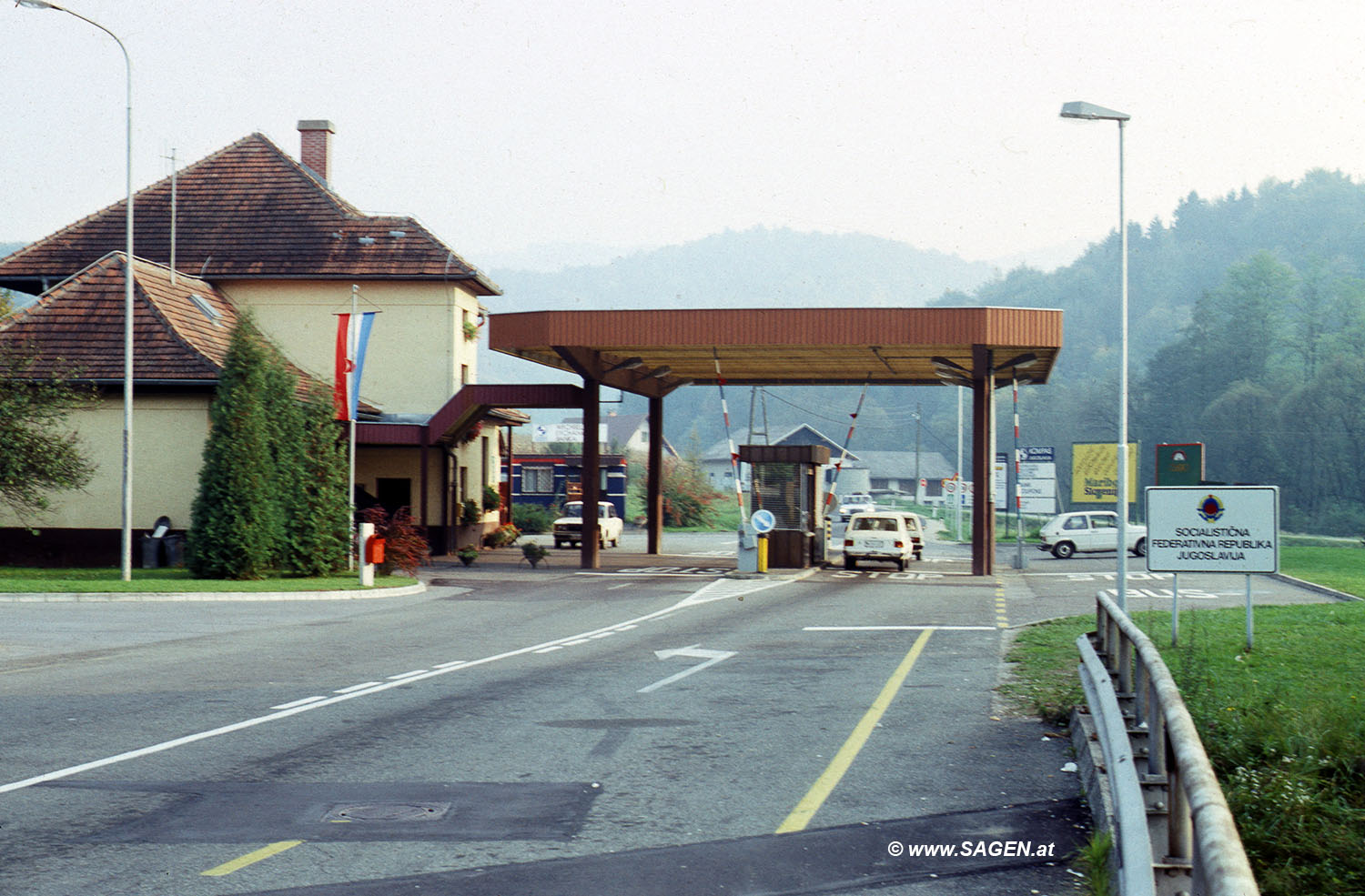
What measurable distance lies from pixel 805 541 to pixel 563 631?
17012 millimetres

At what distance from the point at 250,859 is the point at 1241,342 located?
113m

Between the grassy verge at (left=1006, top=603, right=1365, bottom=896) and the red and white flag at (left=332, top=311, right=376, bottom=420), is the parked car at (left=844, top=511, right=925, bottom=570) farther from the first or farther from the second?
the grassy verge at (left=1006, top=603, right=1365, bottom=896)

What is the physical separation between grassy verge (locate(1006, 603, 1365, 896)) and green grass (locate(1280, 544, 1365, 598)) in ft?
44.4

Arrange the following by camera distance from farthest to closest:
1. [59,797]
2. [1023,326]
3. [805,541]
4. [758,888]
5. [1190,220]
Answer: [1190,220], [805,541], [1023,326], [59,797], [758,888]

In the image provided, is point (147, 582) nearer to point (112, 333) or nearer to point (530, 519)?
point (112, 333)

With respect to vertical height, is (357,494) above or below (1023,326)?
below

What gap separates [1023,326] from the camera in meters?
31.2

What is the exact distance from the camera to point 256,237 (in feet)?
143

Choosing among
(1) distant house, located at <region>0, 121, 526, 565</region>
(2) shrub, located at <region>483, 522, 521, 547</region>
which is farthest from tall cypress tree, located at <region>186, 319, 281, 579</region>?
(2) shrub, located at <region>483, 522, 521, 547</region>

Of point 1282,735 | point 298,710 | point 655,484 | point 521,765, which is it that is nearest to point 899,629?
point 298,710

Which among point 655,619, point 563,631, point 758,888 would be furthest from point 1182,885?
point 655,619

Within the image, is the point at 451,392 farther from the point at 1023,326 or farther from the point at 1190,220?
the point at 1190,220

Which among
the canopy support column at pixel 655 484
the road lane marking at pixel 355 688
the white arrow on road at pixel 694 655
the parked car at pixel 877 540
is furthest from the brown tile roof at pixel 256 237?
the road lane marking at pixel 355 688

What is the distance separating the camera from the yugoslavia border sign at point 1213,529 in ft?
46.4
